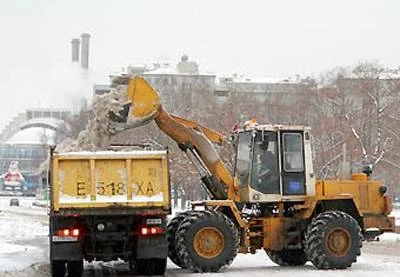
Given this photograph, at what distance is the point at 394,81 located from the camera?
68.4m

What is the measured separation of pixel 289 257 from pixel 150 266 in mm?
4041

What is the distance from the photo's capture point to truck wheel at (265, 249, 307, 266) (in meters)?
21.0

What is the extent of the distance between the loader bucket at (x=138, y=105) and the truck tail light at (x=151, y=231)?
10.0 ft

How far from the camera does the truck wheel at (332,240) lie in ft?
63.9

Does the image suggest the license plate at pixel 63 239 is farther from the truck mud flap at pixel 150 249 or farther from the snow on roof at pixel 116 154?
the snow on roof at pixel 116 154

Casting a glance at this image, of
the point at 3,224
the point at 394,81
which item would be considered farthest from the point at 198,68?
the point at 3,224

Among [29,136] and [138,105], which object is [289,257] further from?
[29,136]

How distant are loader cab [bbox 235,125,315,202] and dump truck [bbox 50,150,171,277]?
10.5 ft

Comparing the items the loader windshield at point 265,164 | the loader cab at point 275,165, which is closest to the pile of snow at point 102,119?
the loader cab at point 275,165

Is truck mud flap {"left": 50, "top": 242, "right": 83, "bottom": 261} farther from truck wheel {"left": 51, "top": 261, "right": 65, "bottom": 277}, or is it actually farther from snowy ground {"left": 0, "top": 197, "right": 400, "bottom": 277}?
snowy ground {"left": 0, "top": 197, "right": 400, "bottom": 277}

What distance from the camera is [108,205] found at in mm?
17172

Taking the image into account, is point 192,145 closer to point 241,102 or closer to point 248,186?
point 248,186

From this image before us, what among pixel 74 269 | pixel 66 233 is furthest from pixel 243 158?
pixel 66 233

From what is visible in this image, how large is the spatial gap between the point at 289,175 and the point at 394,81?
49855 mm
